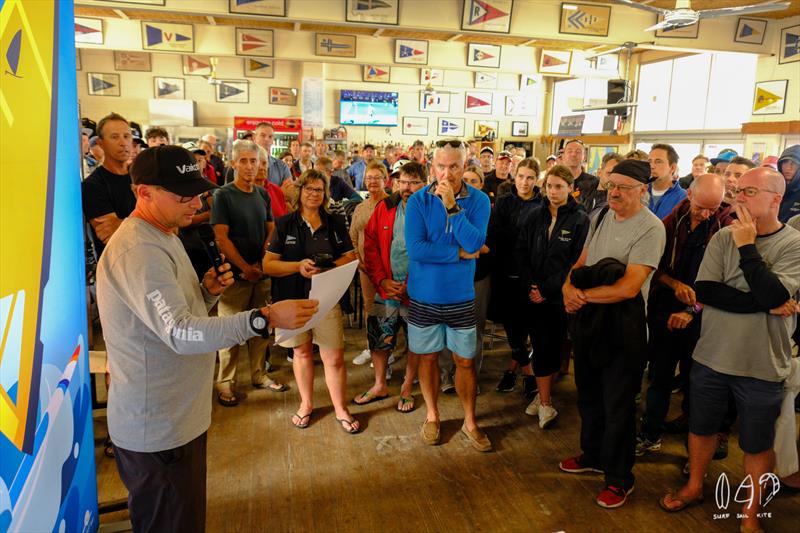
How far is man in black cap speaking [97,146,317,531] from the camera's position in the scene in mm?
1511

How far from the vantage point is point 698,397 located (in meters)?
2.54

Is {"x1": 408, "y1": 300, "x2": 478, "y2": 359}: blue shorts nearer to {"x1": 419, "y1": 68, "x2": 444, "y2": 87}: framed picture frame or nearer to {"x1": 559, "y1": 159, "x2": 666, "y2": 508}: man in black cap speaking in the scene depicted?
{"x1": 559, "y1": 159, "x2": 666, "y2": 508}: man in black cap speaking

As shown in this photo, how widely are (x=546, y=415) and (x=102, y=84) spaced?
1422cm

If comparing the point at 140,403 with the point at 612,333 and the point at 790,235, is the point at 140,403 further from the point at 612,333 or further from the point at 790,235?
the point at 790,235

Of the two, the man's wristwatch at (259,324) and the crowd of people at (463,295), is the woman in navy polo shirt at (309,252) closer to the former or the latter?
the crowd of people at (463,295)

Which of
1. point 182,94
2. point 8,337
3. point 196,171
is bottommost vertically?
point 8,337

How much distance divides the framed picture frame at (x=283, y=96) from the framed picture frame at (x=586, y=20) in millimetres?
8609

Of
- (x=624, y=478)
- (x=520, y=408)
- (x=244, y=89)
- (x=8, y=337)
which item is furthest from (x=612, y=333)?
(x=244, y=89)

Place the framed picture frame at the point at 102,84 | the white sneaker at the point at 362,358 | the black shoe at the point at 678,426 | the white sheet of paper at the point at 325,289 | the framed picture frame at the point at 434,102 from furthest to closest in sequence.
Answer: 1. the framed picture frame at the point at 434,102
2. the framed picture frame at the point at 102,84
3. the white sneaker at the point at 362,358
4. the black shoe at the point at 678,426
5. the white sheet of paper at the point at 325,289

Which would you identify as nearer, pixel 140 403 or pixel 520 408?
pixel 140 403

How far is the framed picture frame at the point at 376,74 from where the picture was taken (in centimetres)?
1419

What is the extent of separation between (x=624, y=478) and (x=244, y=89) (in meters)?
13.8

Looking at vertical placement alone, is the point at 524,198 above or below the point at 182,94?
below

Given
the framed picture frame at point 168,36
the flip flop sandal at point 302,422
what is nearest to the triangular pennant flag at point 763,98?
the flip flop sandal at point 302,422
